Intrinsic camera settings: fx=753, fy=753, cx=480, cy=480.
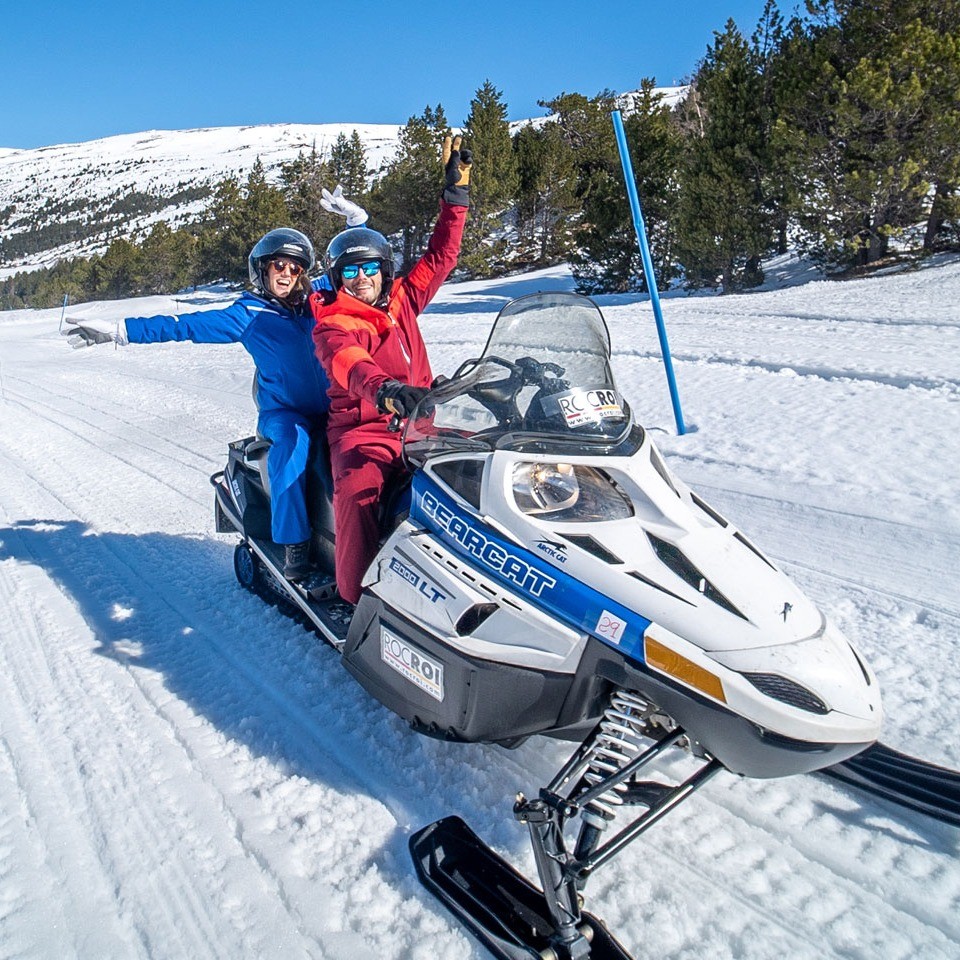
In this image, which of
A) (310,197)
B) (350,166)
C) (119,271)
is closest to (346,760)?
(310,197)

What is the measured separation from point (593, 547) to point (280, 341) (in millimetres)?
2204

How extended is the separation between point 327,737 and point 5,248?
15660 centimetres

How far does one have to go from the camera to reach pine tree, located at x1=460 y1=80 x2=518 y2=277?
1019 inches

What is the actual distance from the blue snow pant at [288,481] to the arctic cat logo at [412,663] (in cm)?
111

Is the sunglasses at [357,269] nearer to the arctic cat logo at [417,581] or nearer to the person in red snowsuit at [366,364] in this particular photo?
the person in red snowsuit at [366,364]

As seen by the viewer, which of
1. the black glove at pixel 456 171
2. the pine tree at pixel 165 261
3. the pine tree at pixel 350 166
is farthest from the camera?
the pine tree at pixel 165 261

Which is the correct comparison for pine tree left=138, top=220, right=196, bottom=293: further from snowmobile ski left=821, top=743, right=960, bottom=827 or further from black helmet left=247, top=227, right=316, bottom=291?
snowmobile ski left=821, top=743, right=960, bottom=827

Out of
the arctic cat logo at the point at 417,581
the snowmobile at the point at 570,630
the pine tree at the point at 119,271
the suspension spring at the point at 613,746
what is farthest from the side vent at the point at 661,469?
the pine tree at the point at 119,271

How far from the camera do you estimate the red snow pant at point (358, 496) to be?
2871 mm

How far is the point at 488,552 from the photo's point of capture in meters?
2.16

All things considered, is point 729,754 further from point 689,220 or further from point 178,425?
point 689,220

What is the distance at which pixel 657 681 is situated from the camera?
1.82 m

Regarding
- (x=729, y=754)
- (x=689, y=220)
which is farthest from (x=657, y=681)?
(x=689, y=220)

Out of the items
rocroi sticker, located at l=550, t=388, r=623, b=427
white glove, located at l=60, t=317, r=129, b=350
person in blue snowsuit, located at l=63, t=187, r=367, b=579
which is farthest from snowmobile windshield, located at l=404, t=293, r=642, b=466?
white glove, located at l=60, t=317, r=129, b=350
